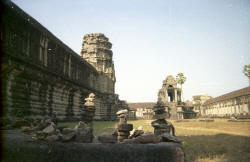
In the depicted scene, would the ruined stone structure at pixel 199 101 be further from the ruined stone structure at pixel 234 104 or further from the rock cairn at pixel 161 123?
the rock cairn at pixel 161 123

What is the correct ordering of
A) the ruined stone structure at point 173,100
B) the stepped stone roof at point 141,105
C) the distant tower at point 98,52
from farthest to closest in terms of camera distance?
the stepped stone roof at point 141,105, the ruined stone structure at point 173,100, the distant tower at point 98,52

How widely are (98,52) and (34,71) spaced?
768 inches

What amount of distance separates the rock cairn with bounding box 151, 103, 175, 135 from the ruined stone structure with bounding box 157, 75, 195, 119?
31.0 m

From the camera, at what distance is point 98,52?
3081 centimetres

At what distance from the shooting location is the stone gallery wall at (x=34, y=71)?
9.31 meters

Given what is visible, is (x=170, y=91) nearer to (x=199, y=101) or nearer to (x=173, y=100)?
(x=173, y=100)

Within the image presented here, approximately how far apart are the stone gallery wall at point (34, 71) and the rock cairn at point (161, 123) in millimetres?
7621

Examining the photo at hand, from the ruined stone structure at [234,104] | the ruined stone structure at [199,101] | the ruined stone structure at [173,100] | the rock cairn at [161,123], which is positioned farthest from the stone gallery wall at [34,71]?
the ruined stone structure at [199,101]

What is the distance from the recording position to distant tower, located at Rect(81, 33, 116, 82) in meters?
30.5

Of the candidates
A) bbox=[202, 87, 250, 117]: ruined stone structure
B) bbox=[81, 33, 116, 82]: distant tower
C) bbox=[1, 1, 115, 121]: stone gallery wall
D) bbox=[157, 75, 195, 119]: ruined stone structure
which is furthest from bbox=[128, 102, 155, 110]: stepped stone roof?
bbox=[1, 1, 115, 121]: stone gallery wall

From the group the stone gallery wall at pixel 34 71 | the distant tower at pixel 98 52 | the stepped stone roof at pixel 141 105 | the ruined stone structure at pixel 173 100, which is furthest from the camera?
the stepped stone roof at pixel 141 105

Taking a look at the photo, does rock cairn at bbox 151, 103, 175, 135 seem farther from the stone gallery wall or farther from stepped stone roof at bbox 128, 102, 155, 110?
stepped stone roof at bbox 128, 102, 155, 110

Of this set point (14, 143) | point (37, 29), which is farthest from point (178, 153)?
point (37, 29)

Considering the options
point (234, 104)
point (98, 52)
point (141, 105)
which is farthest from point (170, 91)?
point (141, 105)
